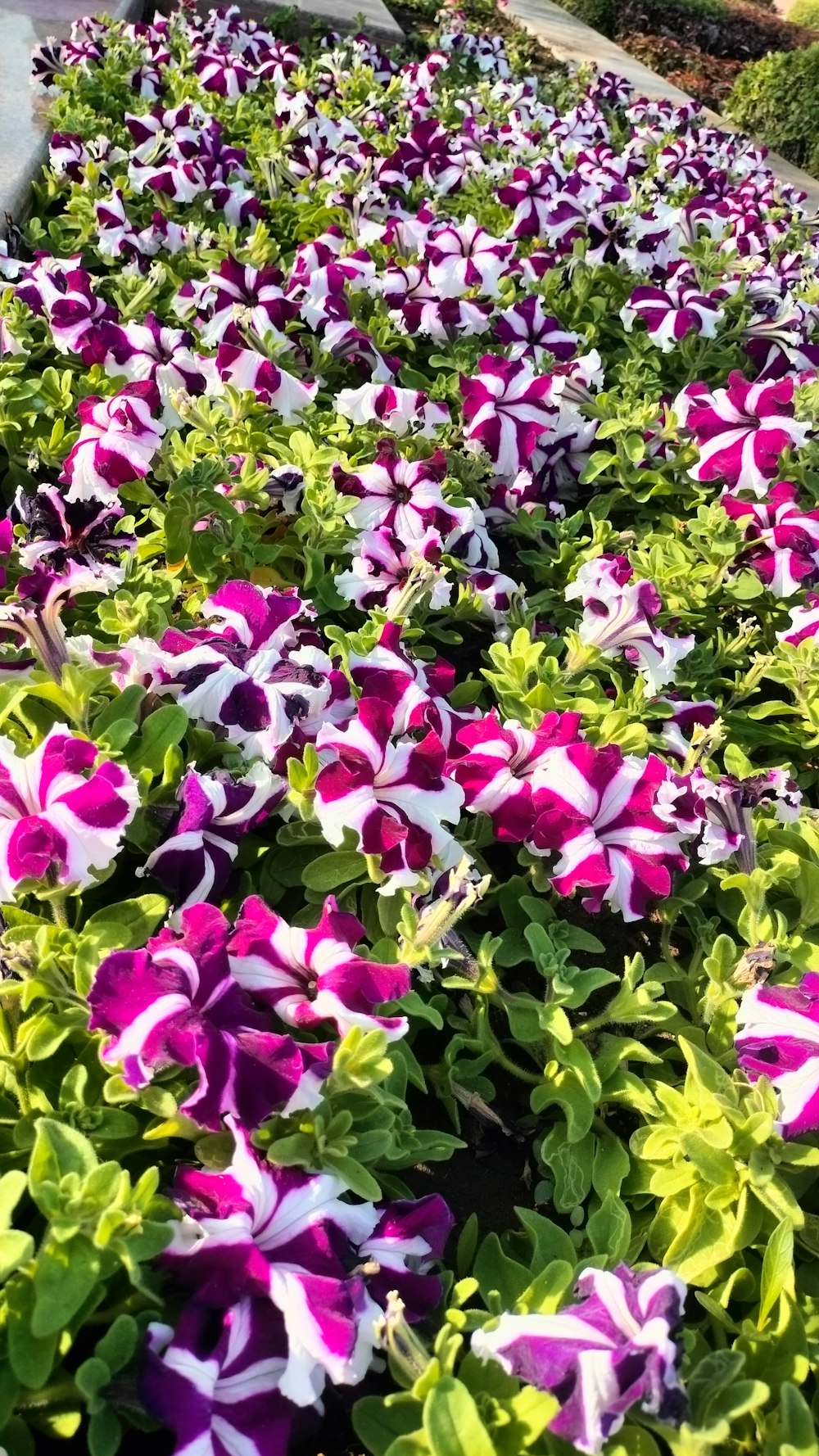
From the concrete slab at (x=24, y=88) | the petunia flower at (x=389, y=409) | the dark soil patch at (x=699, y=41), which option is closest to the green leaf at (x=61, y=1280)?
the petunia flower at (x=389, y=409)

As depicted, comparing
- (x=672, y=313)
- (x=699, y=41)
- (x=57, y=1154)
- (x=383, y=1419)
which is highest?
(x=699, y=41)

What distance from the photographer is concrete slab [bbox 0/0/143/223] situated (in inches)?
147

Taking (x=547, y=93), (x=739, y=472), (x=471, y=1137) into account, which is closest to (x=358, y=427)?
(x=739, y=472)

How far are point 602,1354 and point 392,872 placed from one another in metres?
0.71

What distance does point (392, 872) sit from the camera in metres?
1.63

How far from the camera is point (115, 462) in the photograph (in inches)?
90.7

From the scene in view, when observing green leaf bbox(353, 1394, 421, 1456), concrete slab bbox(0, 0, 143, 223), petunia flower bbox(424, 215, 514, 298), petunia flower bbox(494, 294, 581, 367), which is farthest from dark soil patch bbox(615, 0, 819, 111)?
green leaf bbox(353, 1394, 421, 1456)

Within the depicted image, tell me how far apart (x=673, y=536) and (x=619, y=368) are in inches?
37.5

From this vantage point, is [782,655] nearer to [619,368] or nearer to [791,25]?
[619,368]

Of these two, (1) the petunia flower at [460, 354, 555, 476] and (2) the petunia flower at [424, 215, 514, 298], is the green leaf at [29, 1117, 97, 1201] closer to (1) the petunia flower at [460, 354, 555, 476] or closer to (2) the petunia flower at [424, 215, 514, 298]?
(1) the petunia flower at [460, 354, 555, 476]

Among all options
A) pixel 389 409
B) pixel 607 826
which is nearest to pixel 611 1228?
pixel 607 826

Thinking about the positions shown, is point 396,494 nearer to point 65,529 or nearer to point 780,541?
point 65,529

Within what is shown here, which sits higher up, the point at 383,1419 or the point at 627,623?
the point at 627,623

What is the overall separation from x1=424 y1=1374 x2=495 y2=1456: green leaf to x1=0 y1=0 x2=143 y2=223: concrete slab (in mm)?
3665
